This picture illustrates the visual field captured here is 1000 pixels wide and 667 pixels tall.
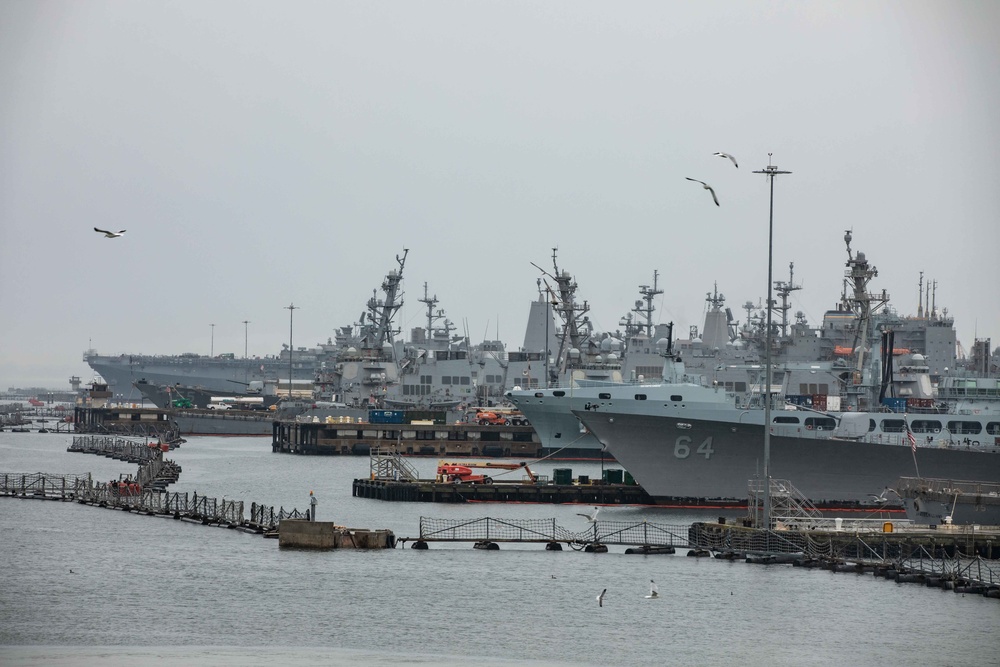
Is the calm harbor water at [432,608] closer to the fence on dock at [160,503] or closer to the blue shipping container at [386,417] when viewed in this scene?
the fence on dock at [160,503]

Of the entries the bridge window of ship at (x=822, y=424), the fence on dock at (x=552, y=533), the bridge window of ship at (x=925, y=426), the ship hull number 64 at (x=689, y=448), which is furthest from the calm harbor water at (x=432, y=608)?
the bridge window of ship at (x=925, y=426)

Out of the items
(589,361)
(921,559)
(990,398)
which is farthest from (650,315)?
(921,559)

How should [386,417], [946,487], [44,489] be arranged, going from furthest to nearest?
[386,417], [44,489], [946,487]

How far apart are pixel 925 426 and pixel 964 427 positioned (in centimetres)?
172

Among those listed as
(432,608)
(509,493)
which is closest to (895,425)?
(509,493)

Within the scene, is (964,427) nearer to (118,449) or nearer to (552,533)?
(552,533)

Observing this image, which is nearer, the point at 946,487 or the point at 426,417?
the point at 946,487

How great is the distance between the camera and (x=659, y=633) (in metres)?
32.9

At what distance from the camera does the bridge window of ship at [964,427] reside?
61906 millimetres

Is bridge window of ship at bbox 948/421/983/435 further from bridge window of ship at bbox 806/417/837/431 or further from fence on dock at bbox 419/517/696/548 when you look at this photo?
fence on dock at bbox 419/517/696/548

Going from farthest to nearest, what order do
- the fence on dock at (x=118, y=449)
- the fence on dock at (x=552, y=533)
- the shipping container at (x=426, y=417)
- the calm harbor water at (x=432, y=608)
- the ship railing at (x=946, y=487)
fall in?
1. the shipping container at (x=426, y=417)
2. the fence on dock at (x=118, y=449)
3. the ship railing at (x=946, y=487)
4. the fence on dock at (x=552, y=533)
5. the calm harbor water at (x=432, y=608)

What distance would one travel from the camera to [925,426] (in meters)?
61.9

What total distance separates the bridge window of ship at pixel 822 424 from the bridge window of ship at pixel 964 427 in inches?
201

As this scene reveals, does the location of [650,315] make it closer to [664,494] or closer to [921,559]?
[664,494]
